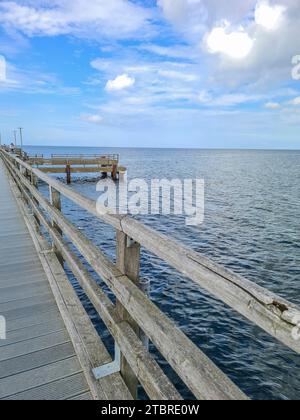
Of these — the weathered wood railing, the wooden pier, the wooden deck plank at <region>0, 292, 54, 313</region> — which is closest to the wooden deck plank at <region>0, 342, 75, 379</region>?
the weathered wood railing

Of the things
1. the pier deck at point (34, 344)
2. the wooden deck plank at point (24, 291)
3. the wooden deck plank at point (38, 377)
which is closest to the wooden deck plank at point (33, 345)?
the pier deck at point (34, 344)

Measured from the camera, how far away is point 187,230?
14.5 metres

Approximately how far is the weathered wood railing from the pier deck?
0.48m

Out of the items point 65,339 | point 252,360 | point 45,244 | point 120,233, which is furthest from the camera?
point 252,360

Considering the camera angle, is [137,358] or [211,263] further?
[137,358]

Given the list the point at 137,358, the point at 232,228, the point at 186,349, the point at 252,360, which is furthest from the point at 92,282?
the point at 232,228

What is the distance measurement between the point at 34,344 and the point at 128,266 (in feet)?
4.67

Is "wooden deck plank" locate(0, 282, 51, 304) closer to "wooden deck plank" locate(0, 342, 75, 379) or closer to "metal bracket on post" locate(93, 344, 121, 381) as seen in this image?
"wooden deck plank" locate(0, 342, 75, 379)

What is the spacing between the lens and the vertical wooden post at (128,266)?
1753 millimetres

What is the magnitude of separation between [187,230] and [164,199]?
1009cm

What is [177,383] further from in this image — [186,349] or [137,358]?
[186,349]

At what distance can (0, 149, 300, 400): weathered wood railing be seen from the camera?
0.91 meters

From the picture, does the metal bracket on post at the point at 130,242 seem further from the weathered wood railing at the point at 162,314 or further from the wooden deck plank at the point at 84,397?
the wooden deck plank at the point at 84,397

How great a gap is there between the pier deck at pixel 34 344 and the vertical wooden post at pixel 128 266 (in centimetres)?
13
